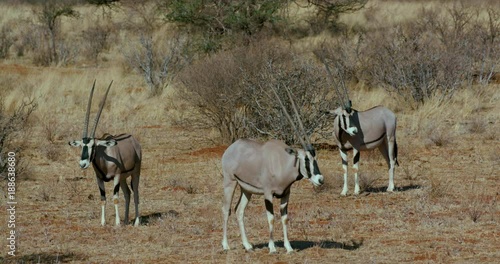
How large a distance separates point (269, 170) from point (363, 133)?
15.5ft

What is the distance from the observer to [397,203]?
42.5 ft

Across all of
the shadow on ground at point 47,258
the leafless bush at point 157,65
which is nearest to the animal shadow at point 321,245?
the shadow on ground at point 47,258

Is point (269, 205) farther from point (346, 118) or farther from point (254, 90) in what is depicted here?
point (254, 90)

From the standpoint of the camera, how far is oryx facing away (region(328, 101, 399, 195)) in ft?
45.2

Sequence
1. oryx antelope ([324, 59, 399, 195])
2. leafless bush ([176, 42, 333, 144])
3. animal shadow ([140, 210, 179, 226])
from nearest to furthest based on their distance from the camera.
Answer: animal shadow ([140, 210, 179, 226]) → oryx antelope ([324, 59, 399, 195]) → leafless bush ([176, 42, 333, 144])

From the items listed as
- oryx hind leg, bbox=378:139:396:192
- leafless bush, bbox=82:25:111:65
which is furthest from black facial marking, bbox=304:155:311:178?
leafless bush, bbox=82:25:111:65

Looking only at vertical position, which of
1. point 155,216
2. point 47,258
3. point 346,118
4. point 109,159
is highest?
point 346,118

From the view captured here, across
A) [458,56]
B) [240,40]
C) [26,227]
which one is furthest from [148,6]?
[26,227]

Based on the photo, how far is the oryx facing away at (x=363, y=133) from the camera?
13.8m

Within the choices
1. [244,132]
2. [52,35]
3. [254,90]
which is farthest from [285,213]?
[52,35]

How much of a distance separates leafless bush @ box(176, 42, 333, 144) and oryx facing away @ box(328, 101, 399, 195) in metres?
3.15

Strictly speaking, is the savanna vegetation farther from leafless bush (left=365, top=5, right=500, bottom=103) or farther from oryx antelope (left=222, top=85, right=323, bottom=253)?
oryx antelope (left=222, top=85, right=323, bottom=253)

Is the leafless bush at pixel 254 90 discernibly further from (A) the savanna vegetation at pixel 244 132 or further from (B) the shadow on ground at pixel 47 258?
(B) the shadow on ground at pixel 47 258

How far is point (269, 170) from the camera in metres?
9.43
